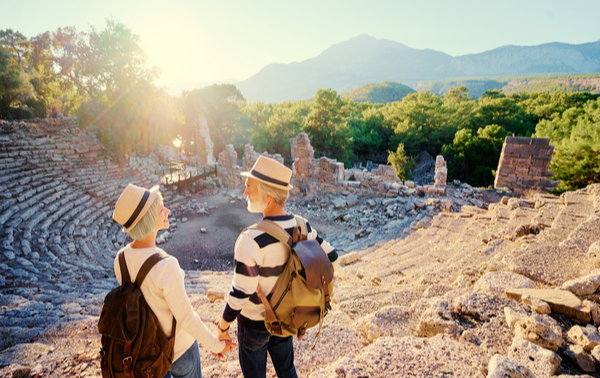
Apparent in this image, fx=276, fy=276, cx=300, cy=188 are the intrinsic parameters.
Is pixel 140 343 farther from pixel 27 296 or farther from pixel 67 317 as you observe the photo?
pixel 27 296

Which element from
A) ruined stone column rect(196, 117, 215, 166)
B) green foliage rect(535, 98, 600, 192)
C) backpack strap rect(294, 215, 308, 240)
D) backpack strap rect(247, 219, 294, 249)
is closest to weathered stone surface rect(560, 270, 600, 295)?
backpack strap rect(294, 215, 308, 240)

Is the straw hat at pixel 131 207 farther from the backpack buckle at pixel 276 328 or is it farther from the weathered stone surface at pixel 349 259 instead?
the weathered stone surface at pixel 349 259

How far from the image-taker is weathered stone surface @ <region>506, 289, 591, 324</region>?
102 inches

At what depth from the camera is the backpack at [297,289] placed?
5.96ft

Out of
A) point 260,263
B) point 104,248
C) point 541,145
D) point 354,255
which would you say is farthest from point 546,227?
point 104,248

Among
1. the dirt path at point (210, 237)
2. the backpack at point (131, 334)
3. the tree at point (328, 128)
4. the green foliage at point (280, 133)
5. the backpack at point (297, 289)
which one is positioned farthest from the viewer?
the green foliage at point (280, 133)

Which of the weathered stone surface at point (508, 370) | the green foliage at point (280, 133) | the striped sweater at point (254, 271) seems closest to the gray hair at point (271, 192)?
the striped sweater at point (254, 271)

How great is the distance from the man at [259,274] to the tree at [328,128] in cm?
2219

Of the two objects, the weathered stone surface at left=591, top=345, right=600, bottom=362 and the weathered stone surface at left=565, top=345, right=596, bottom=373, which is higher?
the weathered stone surface at left=591, top=345, right=600, bottom=362

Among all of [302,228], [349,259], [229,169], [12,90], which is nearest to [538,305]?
[302,228]

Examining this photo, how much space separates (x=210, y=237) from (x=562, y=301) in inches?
401

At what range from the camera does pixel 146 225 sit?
1.78 m

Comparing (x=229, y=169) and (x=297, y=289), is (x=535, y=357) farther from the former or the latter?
(x=229, y=169)

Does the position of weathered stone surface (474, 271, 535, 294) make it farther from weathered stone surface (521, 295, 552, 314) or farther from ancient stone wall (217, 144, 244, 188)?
ancient stone wall (217, 144, 244, 188)
